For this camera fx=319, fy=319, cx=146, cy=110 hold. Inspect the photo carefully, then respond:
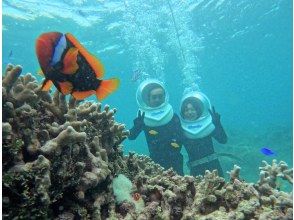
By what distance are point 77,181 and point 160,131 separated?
240 inches

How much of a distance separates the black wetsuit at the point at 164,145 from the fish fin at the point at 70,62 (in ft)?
20.6

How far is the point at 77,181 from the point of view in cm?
288

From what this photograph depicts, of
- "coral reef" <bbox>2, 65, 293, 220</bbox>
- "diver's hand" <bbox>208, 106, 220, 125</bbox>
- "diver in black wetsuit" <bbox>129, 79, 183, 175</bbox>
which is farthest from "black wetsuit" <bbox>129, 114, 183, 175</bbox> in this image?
"coral reef" <bbox>2, 65, 293, 220</bbox>

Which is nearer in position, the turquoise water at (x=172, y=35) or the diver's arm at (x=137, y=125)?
the diver's arm at (x=137, y=125)

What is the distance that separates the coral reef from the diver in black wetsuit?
488cm

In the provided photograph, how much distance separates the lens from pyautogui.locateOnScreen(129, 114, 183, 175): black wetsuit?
28.6ft

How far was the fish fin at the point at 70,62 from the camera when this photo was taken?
2311mm

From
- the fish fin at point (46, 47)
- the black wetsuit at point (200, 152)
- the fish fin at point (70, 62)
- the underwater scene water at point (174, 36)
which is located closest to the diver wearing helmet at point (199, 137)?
the black wetsuit at point (200, 152)

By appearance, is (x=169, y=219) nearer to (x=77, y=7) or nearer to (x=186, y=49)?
(x=77, y=7)

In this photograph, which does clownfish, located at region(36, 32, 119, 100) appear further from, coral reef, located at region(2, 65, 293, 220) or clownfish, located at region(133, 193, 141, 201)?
clownfish, located at region(133, 193, 141, 201)

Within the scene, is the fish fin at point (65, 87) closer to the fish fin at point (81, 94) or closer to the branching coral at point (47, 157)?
the fish fin at point (81, 94)

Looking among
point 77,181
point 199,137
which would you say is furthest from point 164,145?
point 77,181

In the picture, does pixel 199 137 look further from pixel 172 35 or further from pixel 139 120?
pixel 172 35

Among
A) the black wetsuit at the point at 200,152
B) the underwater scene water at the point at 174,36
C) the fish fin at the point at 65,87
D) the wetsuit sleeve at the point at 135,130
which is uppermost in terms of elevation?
the underwater scene water at the point at 174,36
